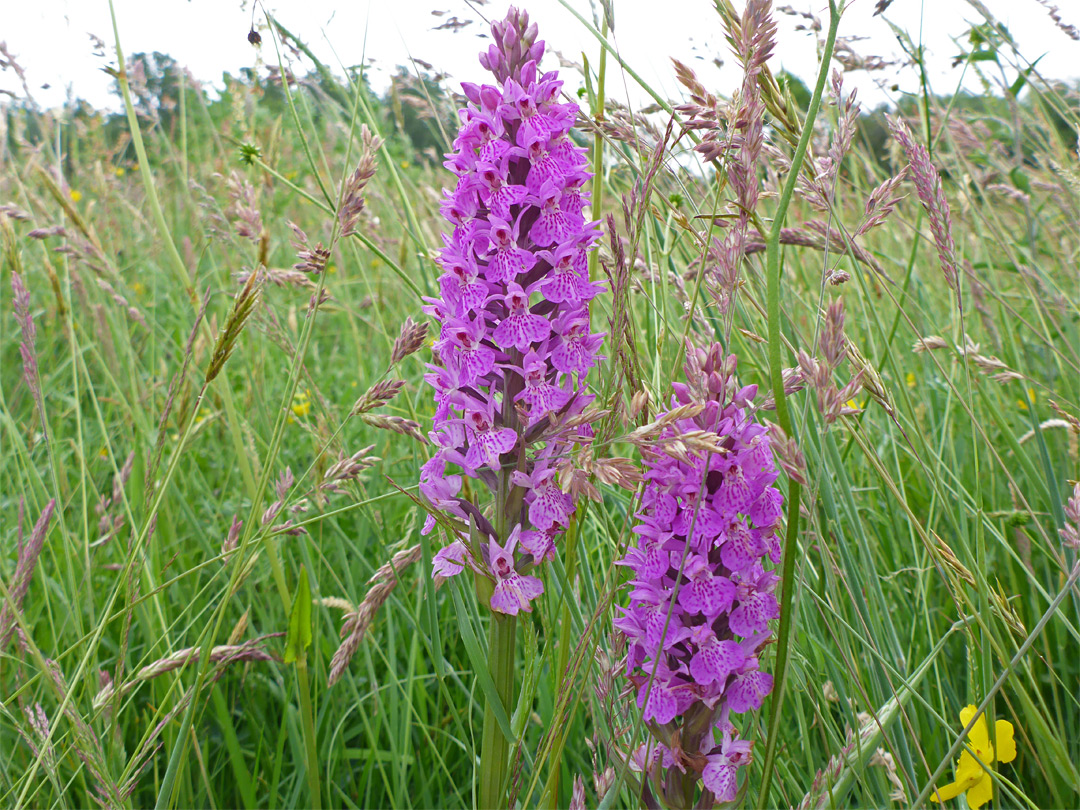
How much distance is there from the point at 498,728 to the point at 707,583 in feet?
1.34

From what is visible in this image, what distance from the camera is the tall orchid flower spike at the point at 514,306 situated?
1.14m

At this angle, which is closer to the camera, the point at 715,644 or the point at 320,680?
the point at 715,644

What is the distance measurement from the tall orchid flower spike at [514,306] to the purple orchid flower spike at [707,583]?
0.16 metres

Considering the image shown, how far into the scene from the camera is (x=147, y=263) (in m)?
4.88

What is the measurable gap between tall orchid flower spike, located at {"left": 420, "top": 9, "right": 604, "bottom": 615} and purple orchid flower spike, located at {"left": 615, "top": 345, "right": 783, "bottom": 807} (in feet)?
0.52

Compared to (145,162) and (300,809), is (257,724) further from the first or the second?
(145,162)

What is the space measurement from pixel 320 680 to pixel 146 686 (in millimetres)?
514

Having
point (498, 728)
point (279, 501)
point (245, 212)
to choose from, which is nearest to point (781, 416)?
point (498, 728)

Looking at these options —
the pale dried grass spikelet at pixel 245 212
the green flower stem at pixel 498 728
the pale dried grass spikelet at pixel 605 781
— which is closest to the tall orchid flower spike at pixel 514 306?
the green flower stem at pixel 498 728

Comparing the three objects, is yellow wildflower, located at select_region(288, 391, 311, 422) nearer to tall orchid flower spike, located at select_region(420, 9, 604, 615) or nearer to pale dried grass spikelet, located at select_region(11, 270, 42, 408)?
pale dried grass spikelet, located at select_region(11, 270, 42, 408)

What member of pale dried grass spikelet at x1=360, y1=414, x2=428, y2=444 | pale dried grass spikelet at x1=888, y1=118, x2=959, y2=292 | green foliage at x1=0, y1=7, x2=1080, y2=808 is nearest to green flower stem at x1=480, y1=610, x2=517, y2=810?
green foliage at x1=0, y1=7, x2=1080, y2=808

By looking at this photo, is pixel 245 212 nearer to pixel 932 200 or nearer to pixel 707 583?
pixel 707 583

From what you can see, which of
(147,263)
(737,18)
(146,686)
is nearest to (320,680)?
(146,686)

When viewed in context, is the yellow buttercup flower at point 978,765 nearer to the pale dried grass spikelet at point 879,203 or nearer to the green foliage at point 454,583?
the green foliage at point 454,583
